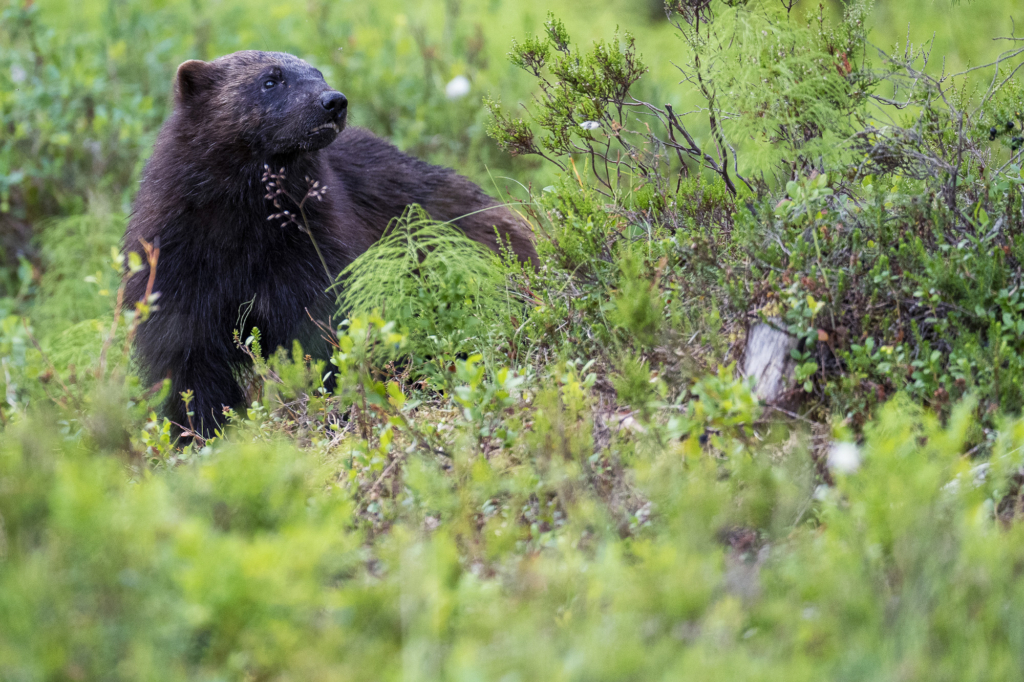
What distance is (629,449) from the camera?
2.40m

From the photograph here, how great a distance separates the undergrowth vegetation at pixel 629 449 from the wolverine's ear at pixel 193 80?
4.04 feet

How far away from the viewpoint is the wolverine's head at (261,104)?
4.09m

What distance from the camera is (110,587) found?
1.62 metres

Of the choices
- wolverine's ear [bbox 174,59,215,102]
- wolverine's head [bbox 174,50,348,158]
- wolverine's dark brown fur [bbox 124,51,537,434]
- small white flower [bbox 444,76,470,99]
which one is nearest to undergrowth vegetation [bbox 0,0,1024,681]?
wolverine's dark brown fur [bbox 124,51,537,434]

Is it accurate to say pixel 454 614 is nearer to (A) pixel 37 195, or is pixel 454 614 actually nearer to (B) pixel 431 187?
(B) pixel 431 187

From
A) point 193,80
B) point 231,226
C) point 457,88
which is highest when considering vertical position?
point 457,88

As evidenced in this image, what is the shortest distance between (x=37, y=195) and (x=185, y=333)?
3.63 metres

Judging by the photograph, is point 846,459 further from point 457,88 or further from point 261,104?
point 457,88

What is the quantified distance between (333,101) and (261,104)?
403 mm

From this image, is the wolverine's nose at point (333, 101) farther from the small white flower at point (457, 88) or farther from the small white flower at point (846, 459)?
the small white flower at point (846, 459)

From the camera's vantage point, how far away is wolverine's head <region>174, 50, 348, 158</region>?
13.4 feet

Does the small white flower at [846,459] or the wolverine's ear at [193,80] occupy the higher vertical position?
the wolverine's ear at [193,80]

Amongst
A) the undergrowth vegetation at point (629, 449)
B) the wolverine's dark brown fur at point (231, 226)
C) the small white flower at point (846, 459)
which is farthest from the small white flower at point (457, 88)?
the small white flower at point (846, 459)

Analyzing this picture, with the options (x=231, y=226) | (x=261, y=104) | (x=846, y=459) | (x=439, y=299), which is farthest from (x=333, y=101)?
(x=846, y=459)
